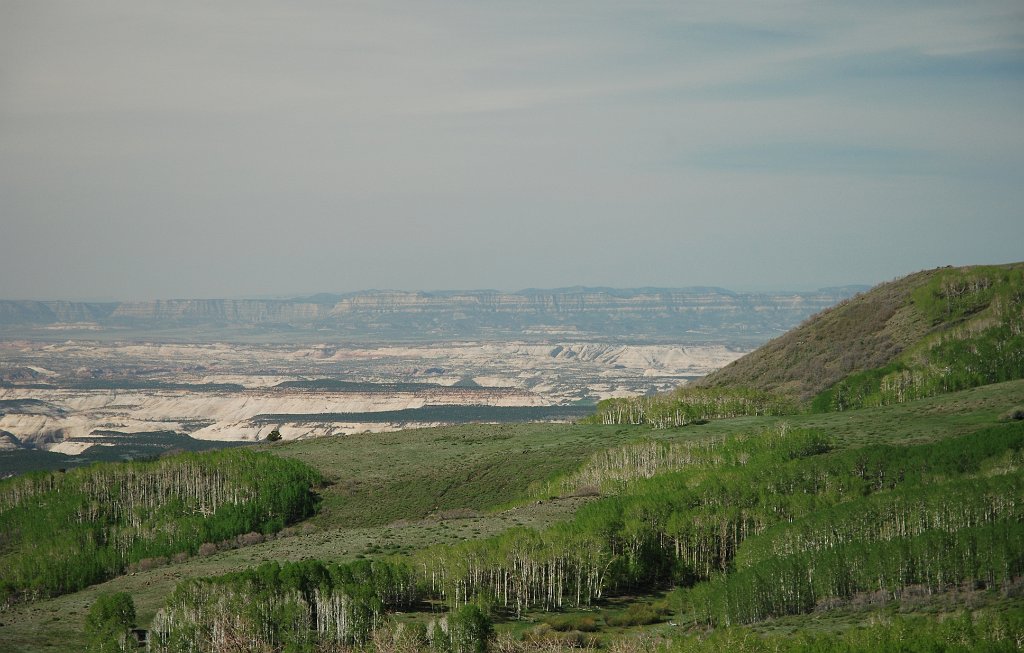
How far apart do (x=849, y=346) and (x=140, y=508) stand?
106689 millimetres

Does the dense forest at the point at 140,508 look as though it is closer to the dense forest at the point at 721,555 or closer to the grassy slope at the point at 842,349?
the dense forest at the point at 721,555

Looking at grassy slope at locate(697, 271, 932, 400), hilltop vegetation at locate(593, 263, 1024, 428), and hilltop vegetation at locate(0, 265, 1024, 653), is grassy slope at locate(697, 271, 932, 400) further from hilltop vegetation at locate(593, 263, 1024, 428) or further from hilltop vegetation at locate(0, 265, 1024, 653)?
hilltop vegetation at locate(0, 265, 1024, 653)

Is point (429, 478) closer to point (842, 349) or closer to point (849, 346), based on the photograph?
point (842, 349)

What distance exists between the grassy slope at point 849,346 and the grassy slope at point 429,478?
43.6m

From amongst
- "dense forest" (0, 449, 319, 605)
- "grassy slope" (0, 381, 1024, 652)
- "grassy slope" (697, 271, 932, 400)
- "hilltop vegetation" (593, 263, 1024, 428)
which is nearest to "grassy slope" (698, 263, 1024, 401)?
"grassy slope" (697, 271, 932, 400)

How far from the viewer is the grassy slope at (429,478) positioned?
87.4 m

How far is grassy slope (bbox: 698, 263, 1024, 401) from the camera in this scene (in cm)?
17088

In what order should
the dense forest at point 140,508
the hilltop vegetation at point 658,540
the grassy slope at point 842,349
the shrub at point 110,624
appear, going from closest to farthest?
the hilltop vegetation at point 658,540 < the shrub at point 110,624 < the dense forest at point 140,508 < the grassy slope at point 842,349

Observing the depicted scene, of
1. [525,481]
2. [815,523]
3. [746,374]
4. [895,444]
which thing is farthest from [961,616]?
[746,374]

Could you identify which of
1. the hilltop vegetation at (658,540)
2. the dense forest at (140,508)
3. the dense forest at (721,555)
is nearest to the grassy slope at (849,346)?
the hilltop vegetation at (658,540)

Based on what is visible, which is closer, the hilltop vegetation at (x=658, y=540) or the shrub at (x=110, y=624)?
the hilltop vegetation at (x=658, y=540)

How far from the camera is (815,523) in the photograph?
8162cm

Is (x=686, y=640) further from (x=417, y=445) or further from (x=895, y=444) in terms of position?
(x=417, y=445)

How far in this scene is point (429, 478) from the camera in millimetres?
127375
